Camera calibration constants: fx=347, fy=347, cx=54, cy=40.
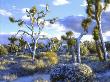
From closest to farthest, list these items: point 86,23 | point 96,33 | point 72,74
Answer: point 72,74, point 86,23, point 96,33

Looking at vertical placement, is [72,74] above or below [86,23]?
below

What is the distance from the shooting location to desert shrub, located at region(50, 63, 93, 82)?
15.3m

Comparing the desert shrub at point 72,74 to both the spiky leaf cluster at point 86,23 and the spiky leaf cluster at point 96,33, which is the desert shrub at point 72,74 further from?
the spiky leaf cluster at point 96,33

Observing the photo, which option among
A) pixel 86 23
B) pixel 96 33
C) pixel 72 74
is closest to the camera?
pixel 72 74

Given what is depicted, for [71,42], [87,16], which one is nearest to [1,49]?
[71,42]

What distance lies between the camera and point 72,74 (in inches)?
605

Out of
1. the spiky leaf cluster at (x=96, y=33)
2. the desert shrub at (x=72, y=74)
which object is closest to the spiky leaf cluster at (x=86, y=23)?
the spiky leaf cluster at (x=96, y=33)

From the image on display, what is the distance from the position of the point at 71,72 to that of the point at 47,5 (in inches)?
1063

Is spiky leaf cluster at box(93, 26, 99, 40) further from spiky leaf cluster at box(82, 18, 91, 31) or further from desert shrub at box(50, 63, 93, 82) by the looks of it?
desert shrub at box(50, 63, 93, 82)

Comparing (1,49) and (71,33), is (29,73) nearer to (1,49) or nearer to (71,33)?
(71,33)

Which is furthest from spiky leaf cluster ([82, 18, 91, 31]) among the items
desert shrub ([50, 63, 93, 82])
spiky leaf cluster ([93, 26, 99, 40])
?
desert shrub ([50, 63, 93, 82])

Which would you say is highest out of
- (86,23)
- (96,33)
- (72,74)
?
(86,23)

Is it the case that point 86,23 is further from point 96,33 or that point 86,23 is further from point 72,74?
point 72,74

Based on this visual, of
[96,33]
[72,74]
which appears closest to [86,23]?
[96,33]
